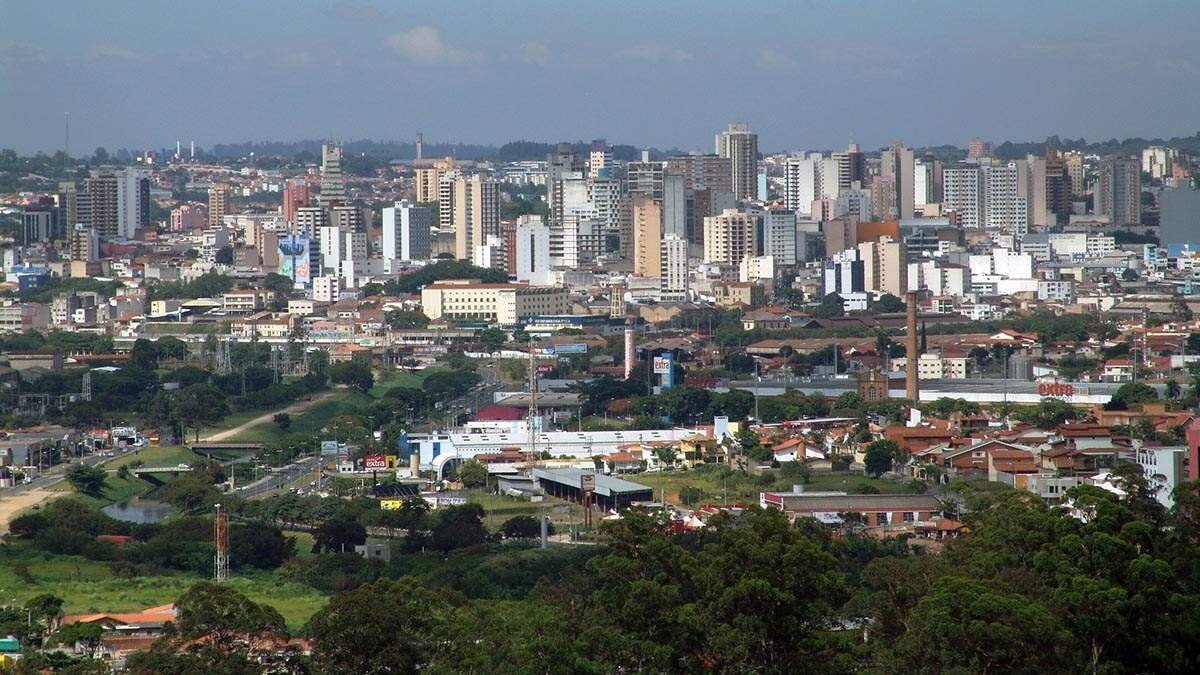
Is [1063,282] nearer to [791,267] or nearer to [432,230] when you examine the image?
[791,267]

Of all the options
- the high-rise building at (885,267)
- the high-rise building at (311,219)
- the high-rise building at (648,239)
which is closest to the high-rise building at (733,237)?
the high-rise building at (648,239)

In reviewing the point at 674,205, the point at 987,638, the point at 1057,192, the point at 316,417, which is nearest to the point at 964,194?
the point at 1057,192

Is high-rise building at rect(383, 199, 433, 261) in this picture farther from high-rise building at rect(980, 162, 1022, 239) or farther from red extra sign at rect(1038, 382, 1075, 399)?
red extra sign at rect(1038, 382, 1075, 399)

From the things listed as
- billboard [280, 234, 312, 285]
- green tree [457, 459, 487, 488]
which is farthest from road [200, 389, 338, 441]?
billboard [280, 234, 312, 285]

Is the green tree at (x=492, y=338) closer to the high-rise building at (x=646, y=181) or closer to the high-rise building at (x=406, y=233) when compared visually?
the high-rise building at (x=406, y=233)

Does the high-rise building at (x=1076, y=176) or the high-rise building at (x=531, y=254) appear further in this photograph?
the high-rise building at (x=1076, y=176)

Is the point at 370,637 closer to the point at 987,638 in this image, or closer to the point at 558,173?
the point at 987,638
